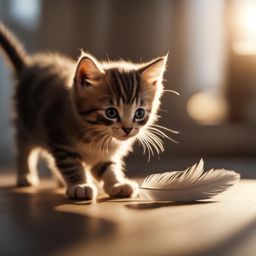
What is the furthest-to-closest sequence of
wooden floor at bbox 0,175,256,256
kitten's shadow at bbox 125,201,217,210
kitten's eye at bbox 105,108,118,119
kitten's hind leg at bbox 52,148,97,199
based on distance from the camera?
kitten's hind leg at bbox 52,148,97,199 < kitten's eye at bbox 105,108,118,119 < kitten's shadow at bbox 125,201,217,210 < wooden floor at bbox 0,175,256,256

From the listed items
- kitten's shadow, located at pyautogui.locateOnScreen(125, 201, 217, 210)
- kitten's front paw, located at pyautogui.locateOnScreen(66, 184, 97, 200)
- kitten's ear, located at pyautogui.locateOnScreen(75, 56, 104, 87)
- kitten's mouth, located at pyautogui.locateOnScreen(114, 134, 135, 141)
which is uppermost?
kitten's ear, located at pyautogui.locateOnScreen(75, 56, 104, 87)

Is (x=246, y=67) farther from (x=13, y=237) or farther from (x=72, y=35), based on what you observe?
(x=13, y=237)

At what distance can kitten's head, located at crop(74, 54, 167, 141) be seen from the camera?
4.42 ft

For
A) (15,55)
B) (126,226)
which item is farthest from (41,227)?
(15,55)

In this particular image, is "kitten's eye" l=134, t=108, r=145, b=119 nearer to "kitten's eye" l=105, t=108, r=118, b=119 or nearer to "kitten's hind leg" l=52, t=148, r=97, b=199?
A: "kitten's eye" l=105, t=108, r=118, b=119

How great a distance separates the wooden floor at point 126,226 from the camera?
85 cm

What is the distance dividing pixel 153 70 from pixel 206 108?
1.75 metres

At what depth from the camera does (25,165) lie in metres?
1.72

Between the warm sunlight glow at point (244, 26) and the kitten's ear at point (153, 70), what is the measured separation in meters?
1.52

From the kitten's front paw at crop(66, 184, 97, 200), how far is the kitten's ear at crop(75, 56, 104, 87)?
26cm

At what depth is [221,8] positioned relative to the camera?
3.05m

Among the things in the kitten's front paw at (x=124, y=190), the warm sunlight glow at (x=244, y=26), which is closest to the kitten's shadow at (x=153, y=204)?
the kitten's front paw at (x=124, y=190)

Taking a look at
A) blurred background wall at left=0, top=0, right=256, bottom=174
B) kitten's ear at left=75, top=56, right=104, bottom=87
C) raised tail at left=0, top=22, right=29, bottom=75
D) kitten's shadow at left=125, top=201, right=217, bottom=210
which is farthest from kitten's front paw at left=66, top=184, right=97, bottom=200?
blurred background wall at left=0, top=0, right=256, bottom=174

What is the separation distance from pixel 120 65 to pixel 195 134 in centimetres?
153
